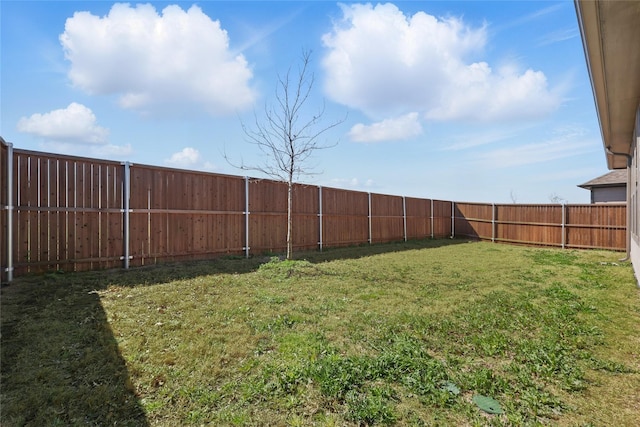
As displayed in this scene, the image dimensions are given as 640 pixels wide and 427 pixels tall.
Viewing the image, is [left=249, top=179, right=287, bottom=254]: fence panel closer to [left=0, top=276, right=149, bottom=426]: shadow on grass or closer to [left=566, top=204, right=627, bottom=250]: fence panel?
[left=0, top=276, right=149, bottom=426]: shadow on grass

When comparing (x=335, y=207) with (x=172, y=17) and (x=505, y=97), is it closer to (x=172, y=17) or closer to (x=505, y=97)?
(x=505, y=97)

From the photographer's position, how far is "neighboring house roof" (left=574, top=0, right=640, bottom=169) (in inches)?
118

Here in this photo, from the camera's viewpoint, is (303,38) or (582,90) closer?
(582,90)

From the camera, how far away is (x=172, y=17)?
5.50 meters

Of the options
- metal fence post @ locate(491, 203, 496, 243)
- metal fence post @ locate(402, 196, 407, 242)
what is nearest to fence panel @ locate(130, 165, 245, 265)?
metal fence post @ locate(402, 196, 407, 242)

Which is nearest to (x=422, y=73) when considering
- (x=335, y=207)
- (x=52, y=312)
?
(x=335, y=207)

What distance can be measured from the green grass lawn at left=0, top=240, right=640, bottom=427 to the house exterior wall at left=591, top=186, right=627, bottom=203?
512 inches

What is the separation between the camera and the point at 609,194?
14828 mm

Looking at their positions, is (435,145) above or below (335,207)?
above

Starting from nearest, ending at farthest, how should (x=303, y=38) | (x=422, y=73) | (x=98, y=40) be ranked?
(x=98, y=40)
(x=422, y=73)
(x=303, y=38)

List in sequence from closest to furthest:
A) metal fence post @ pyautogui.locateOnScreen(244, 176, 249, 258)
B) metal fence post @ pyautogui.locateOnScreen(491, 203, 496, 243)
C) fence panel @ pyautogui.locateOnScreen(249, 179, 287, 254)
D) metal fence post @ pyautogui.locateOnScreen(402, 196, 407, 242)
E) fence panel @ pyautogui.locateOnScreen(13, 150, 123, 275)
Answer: fence panel @ pyautogui.locateOnScreen(13, 150, 123, 275), metal fence post @ pyautogui.locateOnScreen(244, 176, 249, 258), fence panel @ pyautogui.locateOnScreen(249, 179, 287, 254), metal fence post @ pyautogui.locateOnScreen(402, 196, 407, 242), metal fence post @ pyautogui.locateOnScreen(491, 203, 496, 243)

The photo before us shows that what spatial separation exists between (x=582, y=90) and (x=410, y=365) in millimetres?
6469

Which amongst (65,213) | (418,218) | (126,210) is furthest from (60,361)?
(418,218)

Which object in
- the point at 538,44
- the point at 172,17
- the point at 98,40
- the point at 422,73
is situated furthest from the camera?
the point at 422,73
